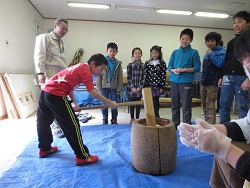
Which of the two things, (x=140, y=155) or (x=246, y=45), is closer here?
(x=246, y=45)

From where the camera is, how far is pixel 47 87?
64.5 inches

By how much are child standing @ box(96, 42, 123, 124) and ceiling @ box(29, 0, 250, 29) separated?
7.47 feet

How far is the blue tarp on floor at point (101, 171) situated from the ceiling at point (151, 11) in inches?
155

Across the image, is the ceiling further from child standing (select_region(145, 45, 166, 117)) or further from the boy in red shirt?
the boy in red shirt

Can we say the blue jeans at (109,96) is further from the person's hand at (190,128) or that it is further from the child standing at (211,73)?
the person's hand at (190,128)

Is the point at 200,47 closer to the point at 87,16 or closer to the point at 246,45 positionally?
the point at 87,16

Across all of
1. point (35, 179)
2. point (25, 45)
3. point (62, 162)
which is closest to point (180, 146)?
point (62, 162)

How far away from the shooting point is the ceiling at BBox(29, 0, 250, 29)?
4648 mm

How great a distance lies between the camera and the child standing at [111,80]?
291 cm

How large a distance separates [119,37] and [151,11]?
1411 millimetres

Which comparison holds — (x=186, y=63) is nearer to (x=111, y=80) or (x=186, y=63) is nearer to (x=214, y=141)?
Result: (x=111, y=80)

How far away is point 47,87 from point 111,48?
147 cm

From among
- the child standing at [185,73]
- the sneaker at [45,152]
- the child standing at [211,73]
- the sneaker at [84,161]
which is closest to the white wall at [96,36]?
the sneaker at [45,152]

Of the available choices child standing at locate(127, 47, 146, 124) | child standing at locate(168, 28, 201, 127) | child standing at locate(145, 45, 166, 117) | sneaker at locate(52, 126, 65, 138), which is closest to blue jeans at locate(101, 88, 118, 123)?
child standing at locate(127, 47, 146, 124)
